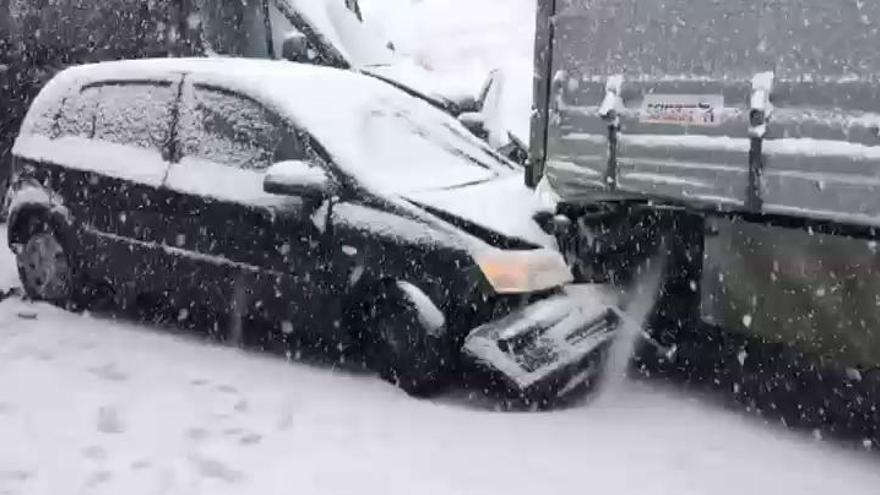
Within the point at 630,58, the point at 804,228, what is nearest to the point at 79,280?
the point at 630,58

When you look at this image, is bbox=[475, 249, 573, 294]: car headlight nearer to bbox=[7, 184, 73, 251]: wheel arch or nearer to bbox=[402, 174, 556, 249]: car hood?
bbox=[402, 174, 556, 249]: car hood

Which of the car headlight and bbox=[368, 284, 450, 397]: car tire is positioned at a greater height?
the car headlight

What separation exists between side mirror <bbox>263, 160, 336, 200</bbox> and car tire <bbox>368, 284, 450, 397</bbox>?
64 centimetres

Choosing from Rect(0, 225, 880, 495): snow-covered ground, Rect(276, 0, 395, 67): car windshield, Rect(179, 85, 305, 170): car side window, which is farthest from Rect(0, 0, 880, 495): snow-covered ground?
Rect(276, 0, 395, 67): car windshield

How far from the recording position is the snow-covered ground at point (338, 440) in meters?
4.58

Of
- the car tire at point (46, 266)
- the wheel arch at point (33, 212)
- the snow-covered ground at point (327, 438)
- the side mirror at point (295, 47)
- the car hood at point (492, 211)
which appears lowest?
the snow-covered ground at point (327, 438)

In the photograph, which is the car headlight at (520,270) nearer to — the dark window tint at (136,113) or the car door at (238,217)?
the car door at (238,217)

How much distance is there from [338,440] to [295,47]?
5634 millimetres

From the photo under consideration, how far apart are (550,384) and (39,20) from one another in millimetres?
7314

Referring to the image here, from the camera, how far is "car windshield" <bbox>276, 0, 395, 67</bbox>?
1005cm

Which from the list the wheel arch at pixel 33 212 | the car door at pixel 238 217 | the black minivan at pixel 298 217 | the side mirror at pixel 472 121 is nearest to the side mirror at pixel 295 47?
the side mirror at pixel 472 121

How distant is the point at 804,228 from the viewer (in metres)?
→ 4.86

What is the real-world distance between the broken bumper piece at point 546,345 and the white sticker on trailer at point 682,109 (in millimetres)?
1044

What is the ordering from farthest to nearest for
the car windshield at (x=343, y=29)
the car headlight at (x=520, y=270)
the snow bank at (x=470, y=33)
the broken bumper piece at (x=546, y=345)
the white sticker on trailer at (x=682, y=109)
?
the snow bank at (x=470, y=33) < the car windshield at (x=343, y=29) < the car headlight at (x=520, y=270) < the broken bumper piece at (x=546, y=345) < the white sticker on trailer at (x=682, y=109)
